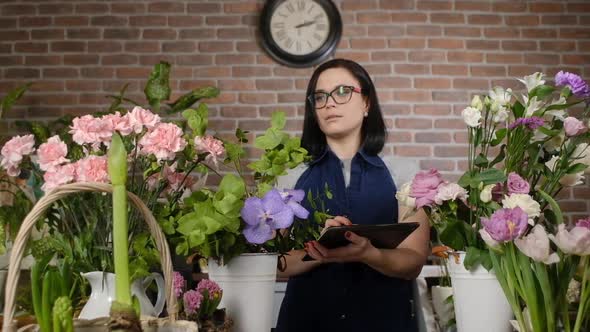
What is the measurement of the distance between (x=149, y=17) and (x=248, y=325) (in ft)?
8.20

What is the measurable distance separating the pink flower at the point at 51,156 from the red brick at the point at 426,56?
244cm

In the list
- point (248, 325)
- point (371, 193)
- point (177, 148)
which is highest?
point (177, 148)

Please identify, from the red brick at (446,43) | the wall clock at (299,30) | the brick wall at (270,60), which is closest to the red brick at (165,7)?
the brick wall at (270,60)

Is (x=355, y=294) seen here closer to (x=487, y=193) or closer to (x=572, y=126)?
(x=487, y=193)

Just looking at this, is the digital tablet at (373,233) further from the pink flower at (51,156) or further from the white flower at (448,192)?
the pink flower at (51,156)

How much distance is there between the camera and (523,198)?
40.1 inches

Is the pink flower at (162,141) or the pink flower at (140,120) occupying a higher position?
the pink flower at (140,120)

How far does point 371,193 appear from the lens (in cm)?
180

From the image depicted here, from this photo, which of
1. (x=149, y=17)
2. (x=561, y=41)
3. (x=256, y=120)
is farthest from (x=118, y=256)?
(x=561, y=41)

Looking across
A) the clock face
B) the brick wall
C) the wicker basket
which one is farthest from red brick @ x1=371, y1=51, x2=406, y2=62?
the wicker basket

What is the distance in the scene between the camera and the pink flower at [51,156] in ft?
3.25

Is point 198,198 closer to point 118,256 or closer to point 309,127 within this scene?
point 118,256

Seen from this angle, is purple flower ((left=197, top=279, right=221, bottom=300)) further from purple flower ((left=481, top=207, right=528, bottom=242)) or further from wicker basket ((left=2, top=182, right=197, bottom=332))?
purple flower ((left=481, top=207, right=528, bottom=242))

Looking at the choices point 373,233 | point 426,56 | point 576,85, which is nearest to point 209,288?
point 373,233
